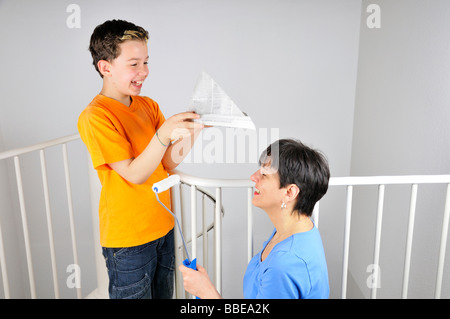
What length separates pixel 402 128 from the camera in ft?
7.93

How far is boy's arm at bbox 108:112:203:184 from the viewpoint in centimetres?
114

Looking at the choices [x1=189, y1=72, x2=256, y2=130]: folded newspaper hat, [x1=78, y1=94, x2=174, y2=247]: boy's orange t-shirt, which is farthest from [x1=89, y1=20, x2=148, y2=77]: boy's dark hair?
[x1=189, y1=72, x2=256, y2=130]: folded newspaper hat

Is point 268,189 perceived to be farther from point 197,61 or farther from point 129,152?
point 197,61

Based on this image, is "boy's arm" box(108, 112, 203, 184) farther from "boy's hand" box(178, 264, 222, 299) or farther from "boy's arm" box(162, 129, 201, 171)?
"boy's hand" box(178, 264, 222, 299)

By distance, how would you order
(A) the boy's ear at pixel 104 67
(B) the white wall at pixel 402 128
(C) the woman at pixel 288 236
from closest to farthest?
(C) the woman at pixel 288 236 < (A) the boy's ear at pixel 104 67 < (B) the white wall at pixel 402 128

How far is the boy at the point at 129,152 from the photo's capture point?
118 cm

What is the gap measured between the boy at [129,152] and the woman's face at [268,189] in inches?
9.1

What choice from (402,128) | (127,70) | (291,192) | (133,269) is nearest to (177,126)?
(127,70)

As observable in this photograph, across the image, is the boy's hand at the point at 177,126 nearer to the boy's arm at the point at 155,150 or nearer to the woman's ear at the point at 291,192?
the boy's arm at the point at 155,150

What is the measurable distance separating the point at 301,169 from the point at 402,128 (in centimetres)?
156

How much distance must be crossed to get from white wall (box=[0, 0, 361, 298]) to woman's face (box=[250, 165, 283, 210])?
2.07 metres

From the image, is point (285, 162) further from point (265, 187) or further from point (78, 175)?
point (78, 175)

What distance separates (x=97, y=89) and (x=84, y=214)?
1007 mm

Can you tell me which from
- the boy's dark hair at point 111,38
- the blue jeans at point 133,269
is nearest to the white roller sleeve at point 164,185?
the blue jeans at point 133,269
